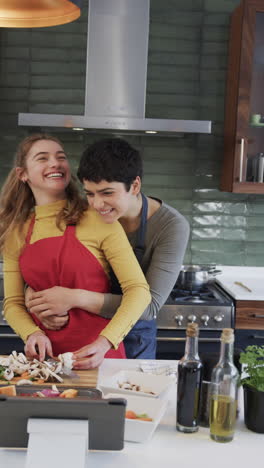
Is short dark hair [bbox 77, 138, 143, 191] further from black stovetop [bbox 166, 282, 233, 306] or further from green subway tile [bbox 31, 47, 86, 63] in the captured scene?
green subway tile [bbox 31, 47, 86, 63]

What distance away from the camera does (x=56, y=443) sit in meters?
1.20

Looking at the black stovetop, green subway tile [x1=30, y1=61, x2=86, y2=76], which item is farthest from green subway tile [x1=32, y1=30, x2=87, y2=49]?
the black stovetop

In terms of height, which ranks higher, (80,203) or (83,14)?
(83,14)

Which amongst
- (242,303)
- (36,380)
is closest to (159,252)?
(36,380)

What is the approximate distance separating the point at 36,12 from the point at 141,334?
4.21 ft

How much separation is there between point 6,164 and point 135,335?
6.18 feet

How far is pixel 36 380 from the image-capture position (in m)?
1.65

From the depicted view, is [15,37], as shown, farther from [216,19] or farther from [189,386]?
[189,386]

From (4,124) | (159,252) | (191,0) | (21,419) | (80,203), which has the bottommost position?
(21,419)

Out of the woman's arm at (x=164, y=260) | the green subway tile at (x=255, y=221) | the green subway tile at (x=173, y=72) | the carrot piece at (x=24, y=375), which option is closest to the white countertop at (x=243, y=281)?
the green subway tile at (x=255, y=221)

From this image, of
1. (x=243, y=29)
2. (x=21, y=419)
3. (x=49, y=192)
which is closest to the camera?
(x=21, y=419)

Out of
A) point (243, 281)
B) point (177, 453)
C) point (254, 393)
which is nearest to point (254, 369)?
point (254, 393)

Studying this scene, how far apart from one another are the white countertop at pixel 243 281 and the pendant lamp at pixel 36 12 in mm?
1969

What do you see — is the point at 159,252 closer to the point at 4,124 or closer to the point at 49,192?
the point at 49,192
